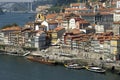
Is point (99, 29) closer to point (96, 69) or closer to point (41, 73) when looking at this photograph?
point (96, 69)

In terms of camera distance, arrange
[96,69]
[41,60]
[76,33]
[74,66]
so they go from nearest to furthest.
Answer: [96,69], [74,66], [41,60], [76,33]

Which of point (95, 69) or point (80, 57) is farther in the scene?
point (80, 57)

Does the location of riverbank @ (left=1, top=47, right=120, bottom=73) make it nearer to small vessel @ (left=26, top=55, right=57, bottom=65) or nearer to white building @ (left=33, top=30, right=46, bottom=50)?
small vessel @ (left=26, top=55, right=57, bottom=65)

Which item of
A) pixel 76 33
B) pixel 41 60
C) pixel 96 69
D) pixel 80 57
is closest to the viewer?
pixel 96 69

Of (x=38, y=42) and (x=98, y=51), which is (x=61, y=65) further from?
(x=38, y=42)

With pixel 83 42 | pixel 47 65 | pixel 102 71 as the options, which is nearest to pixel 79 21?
pixel 83 42

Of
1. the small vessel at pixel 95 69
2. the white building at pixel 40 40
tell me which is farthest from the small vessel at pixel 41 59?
the small vessel at pixel 95 69

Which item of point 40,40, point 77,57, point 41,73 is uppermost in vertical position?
point 40,40

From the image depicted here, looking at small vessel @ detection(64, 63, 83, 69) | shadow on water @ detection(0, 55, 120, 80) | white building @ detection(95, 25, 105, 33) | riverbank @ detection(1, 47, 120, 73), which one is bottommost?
shadow on water @ detection(0, 55, 120, 80)

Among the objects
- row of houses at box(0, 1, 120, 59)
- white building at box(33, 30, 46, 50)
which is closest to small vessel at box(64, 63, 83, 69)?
row of houses at box(0, 1, 120, 59)

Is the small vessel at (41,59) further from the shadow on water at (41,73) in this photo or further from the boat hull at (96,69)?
the boat hull at (96,69)

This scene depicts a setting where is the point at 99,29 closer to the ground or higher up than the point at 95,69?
higher up

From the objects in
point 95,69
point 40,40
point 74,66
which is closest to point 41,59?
point 74,66
